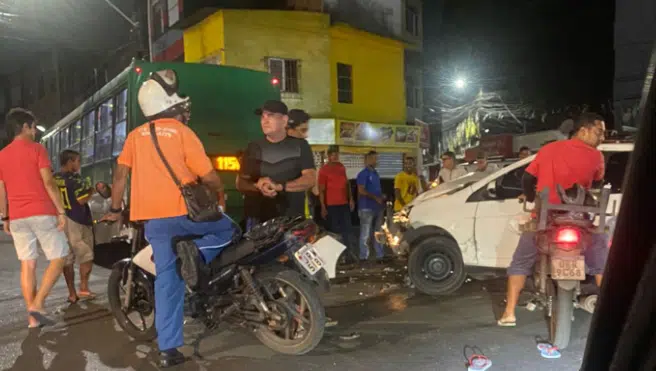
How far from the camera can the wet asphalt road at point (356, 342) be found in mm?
4156

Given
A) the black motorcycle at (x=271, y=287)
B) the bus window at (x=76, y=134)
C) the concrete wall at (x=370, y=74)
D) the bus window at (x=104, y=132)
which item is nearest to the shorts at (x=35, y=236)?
the black motorcycle at (x=271, y=287)

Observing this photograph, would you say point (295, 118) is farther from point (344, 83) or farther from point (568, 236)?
point (344, 83)

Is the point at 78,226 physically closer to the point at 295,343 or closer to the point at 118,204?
the point at 118,204

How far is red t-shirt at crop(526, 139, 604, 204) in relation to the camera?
4.44 m

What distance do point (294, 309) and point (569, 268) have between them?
2.00 m

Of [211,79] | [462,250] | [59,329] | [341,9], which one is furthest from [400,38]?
[59,329]

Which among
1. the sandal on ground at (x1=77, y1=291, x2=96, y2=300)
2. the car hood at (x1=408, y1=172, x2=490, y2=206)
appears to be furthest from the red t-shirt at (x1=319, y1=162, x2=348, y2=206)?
the sandal on ground at (x1=77, y1=291, x2=96, y2=300)

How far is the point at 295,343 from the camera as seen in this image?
421 centimetres

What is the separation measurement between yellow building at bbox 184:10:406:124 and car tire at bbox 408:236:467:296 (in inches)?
562

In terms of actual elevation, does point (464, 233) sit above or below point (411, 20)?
below

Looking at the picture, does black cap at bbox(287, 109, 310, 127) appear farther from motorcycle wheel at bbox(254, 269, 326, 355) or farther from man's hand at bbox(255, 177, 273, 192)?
motorcycle wheel at bbox(254, 269, 326, 355)

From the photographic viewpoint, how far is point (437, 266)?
6500 mm

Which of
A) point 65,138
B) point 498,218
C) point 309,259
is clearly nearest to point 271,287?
point 309,259

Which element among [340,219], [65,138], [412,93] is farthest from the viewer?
[412,93]
